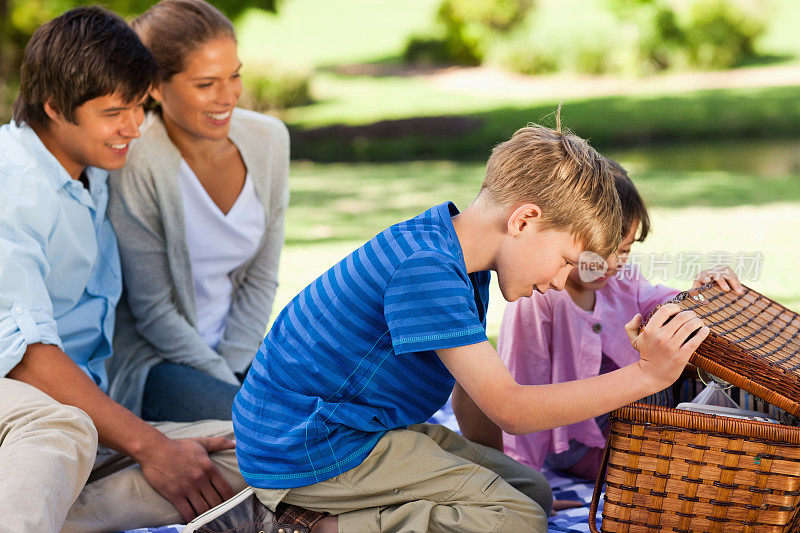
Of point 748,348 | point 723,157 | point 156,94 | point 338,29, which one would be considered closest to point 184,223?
point 156,94

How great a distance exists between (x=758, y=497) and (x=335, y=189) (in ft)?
32.7

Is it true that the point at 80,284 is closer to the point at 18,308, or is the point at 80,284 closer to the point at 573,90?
the point at 18,308

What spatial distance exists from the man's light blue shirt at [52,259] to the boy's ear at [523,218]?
145cm

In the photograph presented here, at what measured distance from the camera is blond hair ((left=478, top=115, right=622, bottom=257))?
2.38m

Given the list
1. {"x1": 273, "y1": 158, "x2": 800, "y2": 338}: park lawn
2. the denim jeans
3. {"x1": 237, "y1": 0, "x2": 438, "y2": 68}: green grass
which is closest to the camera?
the denim jeans

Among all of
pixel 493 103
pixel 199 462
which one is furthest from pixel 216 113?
pixel 493 103

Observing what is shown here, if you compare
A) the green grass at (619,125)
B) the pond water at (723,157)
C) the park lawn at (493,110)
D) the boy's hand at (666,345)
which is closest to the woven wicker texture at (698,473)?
the boy's hand at (666,345)

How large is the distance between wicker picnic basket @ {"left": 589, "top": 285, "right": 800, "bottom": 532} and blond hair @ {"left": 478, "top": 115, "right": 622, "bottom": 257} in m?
0.38

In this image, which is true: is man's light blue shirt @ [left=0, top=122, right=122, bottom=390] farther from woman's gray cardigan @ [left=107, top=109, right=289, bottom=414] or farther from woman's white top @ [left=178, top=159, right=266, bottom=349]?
woman's white top @ [left=178, top=159, right=266, bottom=349]

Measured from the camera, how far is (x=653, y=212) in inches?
313

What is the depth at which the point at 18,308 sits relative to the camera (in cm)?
271

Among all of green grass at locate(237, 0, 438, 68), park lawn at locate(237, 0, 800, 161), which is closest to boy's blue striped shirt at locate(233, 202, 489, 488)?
park lawn at locate(237, 0, 800, 161)

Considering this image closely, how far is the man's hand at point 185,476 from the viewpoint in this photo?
9.30ft

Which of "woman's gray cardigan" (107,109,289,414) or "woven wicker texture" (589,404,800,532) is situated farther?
"woman's gray cardigan" (107,109,289,414)
